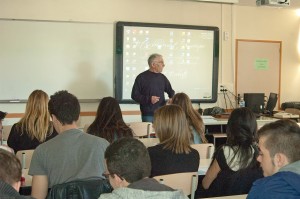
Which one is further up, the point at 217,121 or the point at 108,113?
Result: the point at 108,113

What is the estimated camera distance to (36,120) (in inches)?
139

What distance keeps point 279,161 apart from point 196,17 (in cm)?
562

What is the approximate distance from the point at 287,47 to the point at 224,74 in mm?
1695

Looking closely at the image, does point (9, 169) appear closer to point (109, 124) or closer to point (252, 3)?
point (109, 124)

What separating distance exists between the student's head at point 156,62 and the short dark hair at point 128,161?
4.06 metres

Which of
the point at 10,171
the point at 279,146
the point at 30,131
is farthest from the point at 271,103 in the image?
the point at 10,171

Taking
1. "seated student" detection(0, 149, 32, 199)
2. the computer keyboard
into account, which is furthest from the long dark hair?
the computer keyboard

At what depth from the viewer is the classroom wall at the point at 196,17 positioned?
6.06m

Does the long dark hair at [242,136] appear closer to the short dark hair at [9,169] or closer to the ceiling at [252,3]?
the short dark hair at [9,169]

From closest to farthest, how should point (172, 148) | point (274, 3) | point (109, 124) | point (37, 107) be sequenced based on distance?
point (172, 148), point (109, 124), point (37, 107), point (274, 3)

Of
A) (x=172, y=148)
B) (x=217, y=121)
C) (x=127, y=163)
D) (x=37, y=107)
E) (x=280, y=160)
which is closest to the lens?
(x=127, y=163)

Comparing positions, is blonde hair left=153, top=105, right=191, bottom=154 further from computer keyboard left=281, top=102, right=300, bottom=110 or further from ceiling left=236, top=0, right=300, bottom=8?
computer keyboard left=281, top=102, right=300, bottom=110

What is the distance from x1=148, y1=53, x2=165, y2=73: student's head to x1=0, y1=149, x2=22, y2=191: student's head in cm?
423

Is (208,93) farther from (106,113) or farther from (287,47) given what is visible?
(106,113)
